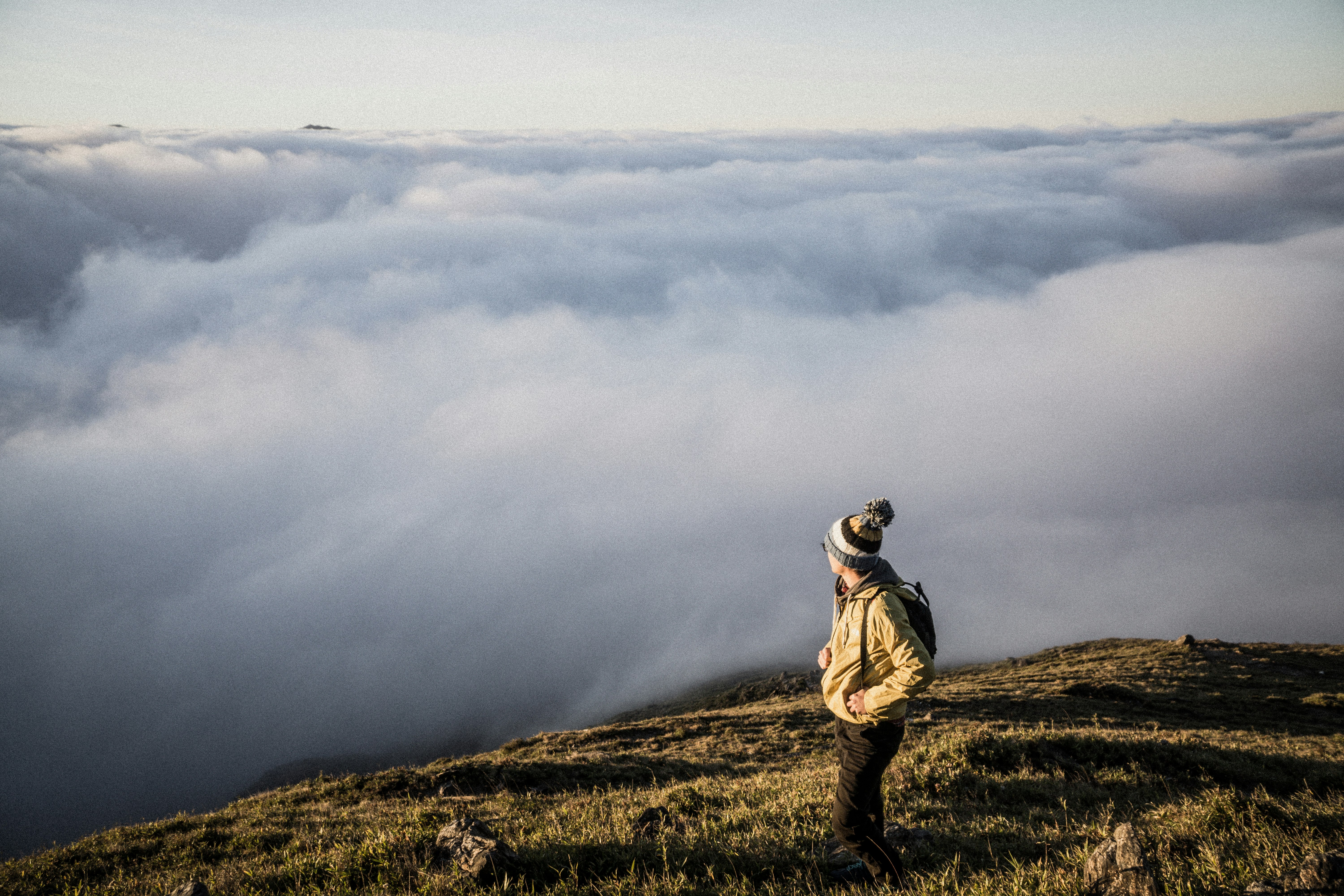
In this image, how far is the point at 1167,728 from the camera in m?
19.1

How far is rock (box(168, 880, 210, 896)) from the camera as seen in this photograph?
204 inches

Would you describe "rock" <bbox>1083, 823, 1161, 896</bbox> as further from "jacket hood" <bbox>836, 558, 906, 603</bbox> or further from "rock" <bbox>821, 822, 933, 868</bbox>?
"jacket hood" <bbox>836, 558, 906, 603</bbox>

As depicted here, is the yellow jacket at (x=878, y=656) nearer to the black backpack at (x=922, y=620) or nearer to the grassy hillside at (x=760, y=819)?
the black backpack at (x=922, y=620)

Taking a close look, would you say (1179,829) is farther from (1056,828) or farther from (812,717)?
(812,717)

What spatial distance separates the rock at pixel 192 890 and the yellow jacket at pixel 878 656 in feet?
17.2

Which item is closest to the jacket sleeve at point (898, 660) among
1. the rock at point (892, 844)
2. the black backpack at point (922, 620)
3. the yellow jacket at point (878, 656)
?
the yellow jacket at point (878, 656)

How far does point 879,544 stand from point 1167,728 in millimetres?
20950

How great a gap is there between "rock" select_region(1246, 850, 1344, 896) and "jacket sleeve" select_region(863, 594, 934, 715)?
2.43m

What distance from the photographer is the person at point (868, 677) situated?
423 centimetres


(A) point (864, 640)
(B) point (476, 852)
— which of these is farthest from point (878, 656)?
(B) point (476, 852)

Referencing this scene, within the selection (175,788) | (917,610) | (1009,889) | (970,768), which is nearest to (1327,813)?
(970,768)

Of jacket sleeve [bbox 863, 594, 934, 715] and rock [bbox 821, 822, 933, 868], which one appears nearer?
jacket sleeve [bbox 863, 594, 934, 715]

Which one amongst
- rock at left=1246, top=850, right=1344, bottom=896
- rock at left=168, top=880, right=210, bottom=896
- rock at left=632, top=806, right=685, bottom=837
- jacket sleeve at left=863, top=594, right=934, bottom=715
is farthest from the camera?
rock at left=632, top=806, right=685, bottom=837

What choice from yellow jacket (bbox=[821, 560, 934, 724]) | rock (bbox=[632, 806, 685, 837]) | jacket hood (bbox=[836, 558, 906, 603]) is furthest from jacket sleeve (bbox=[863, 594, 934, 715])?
rock (bbox=[632, 806, 685, 837])
